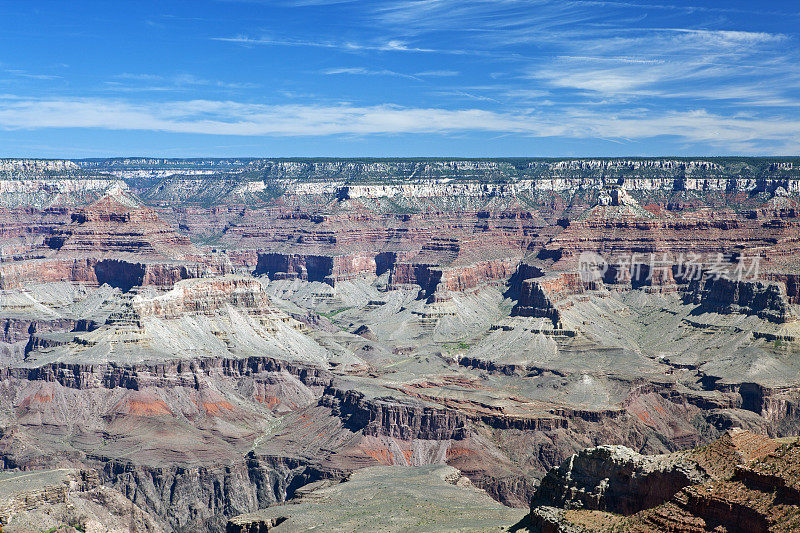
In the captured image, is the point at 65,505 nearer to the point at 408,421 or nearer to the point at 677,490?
the point at 408,421

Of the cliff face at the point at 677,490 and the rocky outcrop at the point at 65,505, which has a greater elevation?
the cliff face at the point at 677,490

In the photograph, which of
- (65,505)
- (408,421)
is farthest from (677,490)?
(408,421)

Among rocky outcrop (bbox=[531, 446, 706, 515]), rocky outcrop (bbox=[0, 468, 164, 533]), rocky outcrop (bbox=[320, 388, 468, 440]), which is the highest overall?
rocky outcrop (bbox=[531, 446, 706, 515])

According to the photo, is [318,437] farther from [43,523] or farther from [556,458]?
[43,523]

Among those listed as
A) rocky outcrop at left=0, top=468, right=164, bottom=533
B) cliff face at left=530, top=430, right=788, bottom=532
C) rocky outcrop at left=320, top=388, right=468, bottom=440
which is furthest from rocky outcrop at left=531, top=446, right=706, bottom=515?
rocky outcrop at left=320, top=388, right=468, bottom=440

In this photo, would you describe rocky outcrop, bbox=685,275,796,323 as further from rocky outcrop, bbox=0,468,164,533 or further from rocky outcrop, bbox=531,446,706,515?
rocky outcrop, bbox=531,446,706,515

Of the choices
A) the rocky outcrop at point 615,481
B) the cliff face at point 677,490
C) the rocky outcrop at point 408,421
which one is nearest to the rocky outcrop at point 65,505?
the rocky outcrop at point 408,421

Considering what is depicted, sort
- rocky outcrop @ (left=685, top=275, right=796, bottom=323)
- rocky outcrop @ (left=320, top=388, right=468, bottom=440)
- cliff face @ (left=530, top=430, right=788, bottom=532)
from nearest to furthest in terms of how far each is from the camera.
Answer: cliff face @ (left=530, top=430, right=788, bottom=532), rocky outcrop @ (left=320, top=388, right=468, bottom=440), rocky outcrop @ (left=685, top=275, right=796, bottom=323)

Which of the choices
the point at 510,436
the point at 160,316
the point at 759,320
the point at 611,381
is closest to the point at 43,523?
the point at 510,436

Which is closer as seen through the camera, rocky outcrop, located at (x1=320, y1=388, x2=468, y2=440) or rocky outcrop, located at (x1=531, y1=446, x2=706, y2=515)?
rocky outcrop, located at (x1=531, y1=446, x2=706, y2=515)

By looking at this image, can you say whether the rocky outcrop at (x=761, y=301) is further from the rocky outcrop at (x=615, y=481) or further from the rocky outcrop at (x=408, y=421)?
the rocky outcrop at (x=615, y=481)

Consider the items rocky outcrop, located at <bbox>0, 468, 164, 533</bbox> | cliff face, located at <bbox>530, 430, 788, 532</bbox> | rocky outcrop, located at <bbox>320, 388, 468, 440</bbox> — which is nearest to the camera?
cliff face, located at <bbox>530, 430, 788, 532</bbox>
